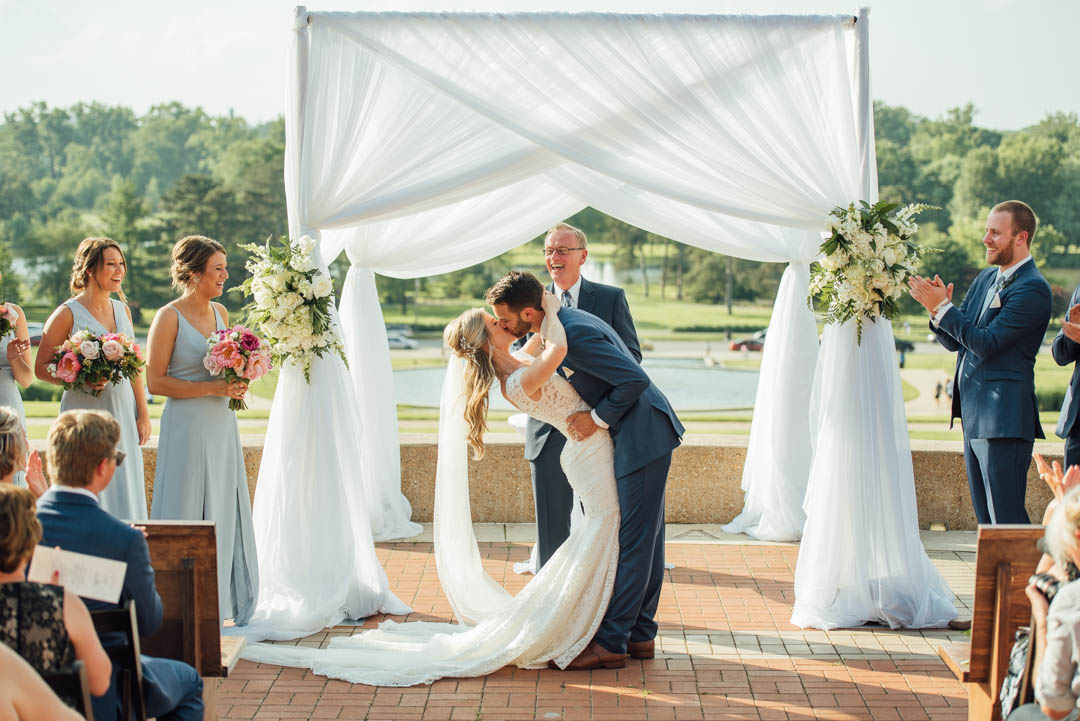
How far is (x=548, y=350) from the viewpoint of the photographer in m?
4.34

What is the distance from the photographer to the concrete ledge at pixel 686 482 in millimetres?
6922

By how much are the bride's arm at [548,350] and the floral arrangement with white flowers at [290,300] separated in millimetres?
1218

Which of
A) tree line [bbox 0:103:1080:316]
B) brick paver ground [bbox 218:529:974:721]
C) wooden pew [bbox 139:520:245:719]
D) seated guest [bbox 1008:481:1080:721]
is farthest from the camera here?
tree line [bbox 0:103:1080:316]

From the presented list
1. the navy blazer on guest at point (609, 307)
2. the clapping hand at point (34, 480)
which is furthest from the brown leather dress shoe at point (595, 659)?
the clapping hand at point (34, 480)

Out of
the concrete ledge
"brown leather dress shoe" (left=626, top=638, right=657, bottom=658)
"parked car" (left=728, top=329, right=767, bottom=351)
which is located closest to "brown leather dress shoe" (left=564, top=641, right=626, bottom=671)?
"brown leather dress shoe" (left=626, top=638, right=657, bottom=658)

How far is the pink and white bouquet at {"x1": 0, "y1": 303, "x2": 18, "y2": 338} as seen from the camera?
543 centimetres

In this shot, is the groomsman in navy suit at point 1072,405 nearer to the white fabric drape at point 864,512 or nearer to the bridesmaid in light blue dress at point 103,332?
the white fabric drape at point 864,512

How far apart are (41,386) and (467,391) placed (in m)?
35.8

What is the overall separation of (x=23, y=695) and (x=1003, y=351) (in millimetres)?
4212

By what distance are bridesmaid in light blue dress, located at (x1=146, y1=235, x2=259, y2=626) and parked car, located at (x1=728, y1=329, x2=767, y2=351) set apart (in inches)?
1612

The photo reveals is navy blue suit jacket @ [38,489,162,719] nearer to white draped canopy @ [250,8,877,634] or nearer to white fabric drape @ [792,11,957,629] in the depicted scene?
white draped canopy @ [250,8,877,634]

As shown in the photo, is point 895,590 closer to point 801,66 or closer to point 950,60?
point 801,66

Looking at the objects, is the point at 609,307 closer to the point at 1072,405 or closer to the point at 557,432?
the point at 557,432

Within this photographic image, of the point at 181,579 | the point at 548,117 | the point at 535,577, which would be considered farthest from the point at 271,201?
the point at 181,579
